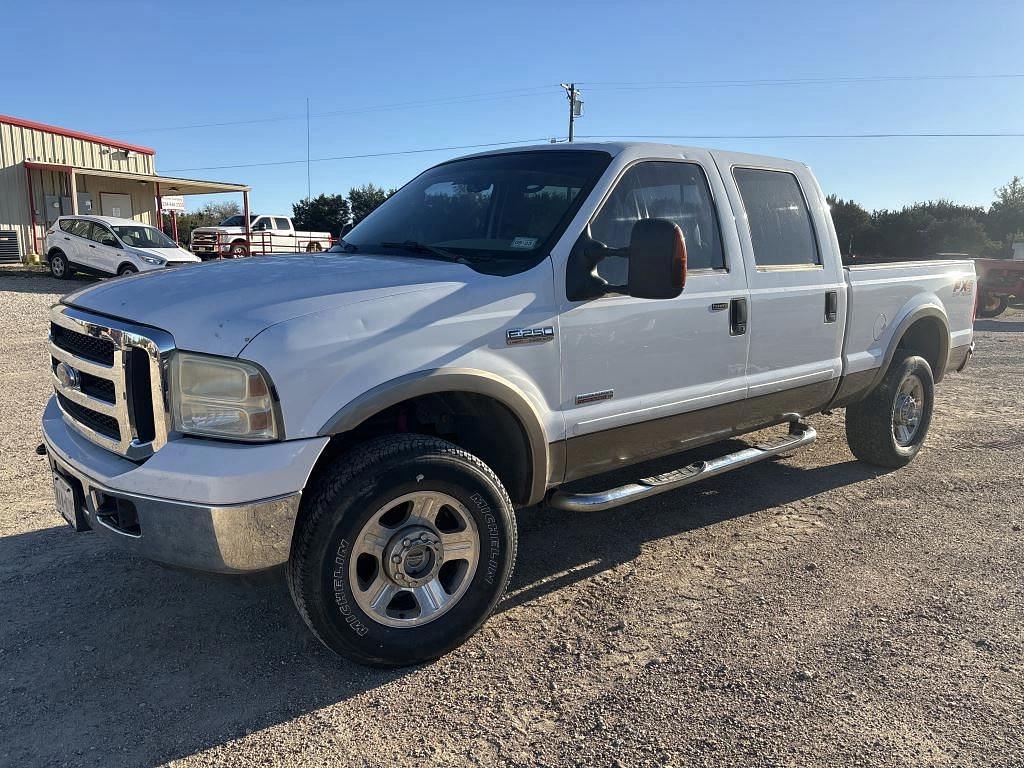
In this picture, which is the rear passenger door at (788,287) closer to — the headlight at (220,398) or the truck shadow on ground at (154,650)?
the truck shadow on ground at (154,650)

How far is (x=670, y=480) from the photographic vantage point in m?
3.90

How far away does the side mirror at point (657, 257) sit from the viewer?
309cm

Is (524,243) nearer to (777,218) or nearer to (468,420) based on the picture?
(468,420)

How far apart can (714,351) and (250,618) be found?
2576 mm

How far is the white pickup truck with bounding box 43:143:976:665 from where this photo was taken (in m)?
2.64

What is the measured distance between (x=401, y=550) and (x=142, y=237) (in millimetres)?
20541

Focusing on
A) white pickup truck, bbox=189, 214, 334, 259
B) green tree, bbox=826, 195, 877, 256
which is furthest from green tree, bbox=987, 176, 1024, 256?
white pickup truck, bbox=189, 214, 334, 259

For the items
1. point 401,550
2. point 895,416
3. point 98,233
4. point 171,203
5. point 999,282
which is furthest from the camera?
point 171,203

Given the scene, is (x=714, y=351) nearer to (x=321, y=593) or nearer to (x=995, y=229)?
(x=321, y=593)

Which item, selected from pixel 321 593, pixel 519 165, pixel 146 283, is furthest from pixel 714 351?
pixel 146 283

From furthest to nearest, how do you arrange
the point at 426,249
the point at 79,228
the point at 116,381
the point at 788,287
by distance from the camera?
the point at 79,228 < the point at 788,287 < the point at 426,249 < the point at 116,381

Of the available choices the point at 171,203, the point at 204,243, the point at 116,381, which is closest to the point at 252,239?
the point at 204,243

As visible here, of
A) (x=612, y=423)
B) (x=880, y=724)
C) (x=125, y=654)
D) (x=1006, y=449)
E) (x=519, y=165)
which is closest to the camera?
(x=880, y=724)

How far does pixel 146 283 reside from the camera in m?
3.13
